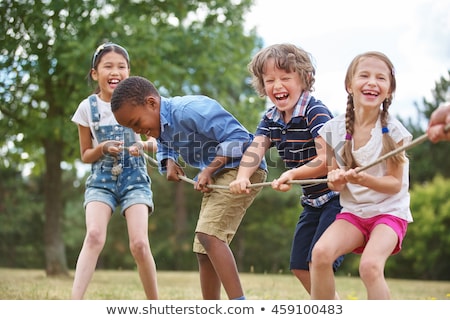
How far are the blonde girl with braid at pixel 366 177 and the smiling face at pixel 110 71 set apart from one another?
65.7 inches

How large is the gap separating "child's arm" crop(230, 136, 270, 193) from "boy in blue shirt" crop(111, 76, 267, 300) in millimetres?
72

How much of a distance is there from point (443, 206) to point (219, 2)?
9.07 meters

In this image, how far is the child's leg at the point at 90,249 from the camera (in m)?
3.98

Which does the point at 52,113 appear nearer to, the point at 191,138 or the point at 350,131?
the point at 191,138

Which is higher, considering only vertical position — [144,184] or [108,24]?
[108,24]

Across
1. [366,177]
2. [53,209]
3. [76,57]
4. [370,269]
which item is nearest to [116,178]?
[366,177]

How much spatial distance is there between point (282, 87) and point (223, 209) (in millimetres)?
818

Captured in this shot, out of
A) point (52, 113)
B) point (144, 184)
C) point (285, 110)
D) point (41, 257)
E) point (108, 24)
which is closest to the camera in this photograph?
point (285, 110)

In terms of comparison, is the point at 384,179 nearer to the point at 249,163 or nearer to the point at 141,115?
the point at 249,163

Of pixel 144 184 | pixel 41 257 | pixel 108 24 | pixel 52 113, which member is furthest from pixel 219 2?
pixel 41 257

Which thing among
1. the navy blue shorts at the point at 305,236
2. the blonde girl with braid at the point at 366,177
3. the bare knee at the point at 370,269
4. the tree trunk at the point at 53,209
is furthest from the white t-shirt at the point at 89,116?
the tree trunk at the point at 53,209

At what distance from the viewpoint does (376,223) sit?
10.7 feet

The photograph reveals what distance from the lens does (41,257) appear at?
24328 mm

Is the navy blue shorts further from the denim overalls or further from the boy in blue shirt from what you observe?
the denim overalls
